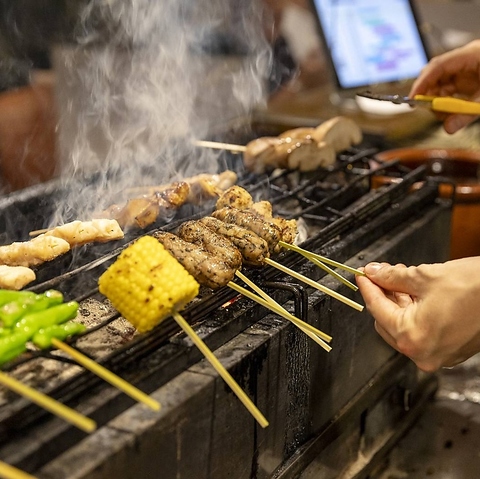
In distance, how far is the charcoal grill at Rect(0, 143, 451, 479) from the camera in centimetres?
220

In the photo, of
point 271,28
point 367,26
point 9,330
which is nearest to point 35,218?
point 9,330

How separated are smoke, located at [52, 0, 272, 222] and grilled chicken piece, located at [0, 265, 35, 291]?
1.18 metres

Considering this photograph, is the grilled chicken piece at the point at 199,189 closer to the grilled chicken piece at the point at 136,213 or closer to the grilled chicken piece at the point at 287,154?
the grilled chicken piece at the point at 136,213

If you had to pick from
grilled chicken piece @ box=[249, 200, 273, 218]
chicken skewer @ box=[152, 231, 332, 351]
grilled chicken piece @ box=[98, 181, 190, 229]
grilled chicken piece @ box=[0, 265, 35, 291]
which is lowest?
grilled chicken piece @ box=[249, 200, 273, 218]

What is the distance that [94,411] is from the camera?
7.31ft

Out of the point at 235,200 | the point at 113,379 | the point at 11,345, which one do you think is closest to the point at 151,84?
the point at 235,200

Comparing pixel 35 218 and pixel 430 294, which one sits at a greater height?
pixel 35 218

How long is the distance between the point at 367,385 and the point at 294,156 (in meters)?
1.70

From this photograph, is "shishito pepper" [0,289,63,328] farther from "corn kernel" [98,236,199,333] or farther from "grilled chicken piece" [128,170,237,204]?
"grilled chicken piece" [128,170,237,204]

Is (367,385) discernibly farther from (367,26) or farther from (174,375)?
(367,26)

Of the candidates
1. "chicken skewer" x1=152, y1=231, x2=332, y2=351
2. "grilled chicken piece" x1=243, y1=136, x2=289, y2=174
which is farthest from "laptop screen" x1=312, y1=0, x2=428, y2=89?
"chicken skewer" x1=152, y1=231, x2=332, y2=351

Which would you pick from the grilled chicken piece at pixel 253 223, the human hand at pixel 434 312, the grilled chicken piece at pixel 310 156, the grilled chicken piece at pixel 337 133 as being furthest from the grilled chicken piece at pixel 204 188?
the human hand at pixel 434 312

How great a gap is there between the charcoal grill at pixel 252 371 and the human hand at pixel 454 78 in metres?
0.54

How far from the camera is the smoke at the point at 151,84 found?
193 inches
